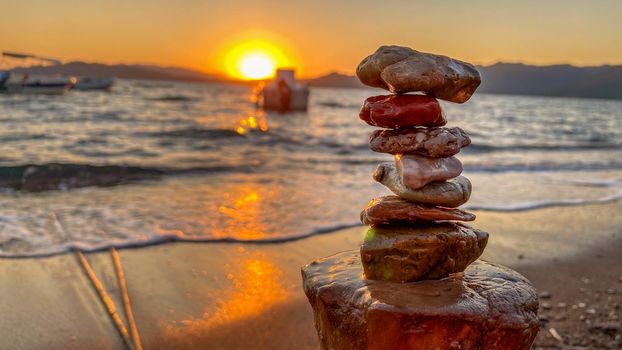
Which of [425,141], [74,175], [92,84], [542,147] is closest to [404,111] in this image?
[425,141]

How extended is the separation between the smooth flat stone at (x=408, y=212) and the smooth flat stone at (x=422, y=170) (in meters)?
0.14

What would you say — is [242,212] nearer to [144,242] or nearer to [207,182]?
[144,242]

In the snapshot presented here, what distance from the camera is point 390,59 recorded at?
338 centimetres

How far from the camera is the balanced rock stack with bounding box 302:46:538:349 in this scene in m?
3.16

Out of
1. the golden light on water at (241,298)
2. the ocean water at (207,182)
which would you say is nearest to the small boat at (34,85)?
the ocean water at (207,182)

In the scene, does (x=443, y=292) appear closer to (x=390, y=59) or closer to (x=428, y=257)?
(x=428, y=257)

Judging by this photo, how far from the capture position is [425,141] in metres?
3.45

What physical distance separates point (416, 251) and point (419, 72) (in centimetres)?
113

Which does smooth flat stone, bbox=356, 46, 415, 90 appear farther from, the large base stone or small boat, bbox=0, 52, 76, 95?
small boat, bbox=0, 52, 76, 95

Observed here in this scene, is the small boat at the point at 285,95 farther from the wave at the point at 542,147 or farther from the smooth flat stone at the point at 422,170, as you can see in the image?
the smooth flat stone at the point at 422,170

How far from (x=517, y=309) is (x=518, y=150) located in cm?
2532

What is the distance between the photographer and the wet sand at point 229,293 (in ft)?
16.5

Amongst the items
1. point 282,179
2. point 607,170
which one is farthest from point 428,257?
point 607,170

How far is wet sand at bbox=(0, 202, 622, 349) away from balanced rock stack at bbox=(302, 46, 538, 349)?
178 cm
